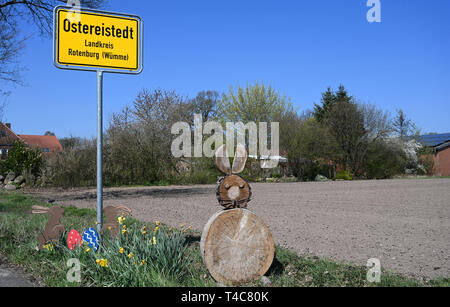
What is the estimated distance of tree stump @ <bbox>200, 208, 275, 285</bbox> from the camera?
4.56 metres

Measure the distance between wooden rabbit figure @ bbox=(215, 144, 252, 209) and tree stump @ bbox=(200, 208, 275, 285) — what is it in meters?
0.19

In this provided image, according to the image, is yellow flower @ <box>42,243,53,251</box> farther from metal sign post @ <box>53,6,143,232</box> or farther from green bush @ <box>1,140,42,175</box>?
green bush @ <box>1,140,42,175</box>

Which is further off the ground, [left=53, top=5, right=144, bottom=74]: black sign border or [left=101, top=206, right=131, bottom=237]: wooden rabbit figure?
[left=53, top=5, right=144, bottom=74]: black sign border

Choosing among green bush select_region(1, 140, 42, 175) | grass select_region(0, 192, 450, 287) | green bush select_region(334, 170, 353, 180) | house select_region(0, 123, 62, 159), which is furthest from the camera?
green bush select_region(334, 170, 353, 180)

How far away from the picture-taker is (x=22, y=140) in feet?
74.1

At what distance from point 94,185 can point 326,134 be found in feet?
58.6

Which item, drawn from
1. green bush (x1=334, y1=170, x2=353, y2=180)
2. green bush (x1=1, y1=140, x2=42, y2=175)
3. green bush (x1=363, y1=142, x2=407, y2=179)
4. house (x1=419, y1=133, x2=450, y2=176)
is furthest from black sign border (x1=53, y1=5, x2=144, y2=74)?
house (x1=419, y1=133, x2=450, y2=176)

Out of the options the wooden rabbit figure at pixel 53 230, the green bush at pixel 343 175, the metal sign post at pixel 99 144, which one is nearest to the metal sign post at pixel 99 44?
the metal sign post at pixel 99 144

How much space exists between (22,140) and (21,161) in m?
1.93

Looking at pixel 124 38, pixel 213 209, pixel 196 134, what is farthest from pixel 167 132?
pixel 124 38

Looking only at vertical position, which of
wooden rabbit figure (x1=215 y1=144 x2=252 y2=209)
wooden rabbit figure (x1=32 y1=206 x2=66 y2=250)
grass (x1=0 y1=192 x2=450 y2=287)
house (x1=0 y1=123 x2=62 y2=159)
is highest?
house (x1=0 y1=123 x2=62 y2=159)

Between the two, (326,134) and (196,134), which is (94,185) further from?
(326,134)

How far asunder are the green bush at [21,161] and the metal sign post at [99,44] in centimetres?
1697

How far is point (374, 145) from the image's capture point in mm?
34250
